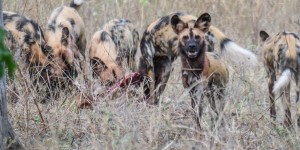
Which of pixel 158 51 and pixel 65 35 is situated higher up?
pixel 65 35

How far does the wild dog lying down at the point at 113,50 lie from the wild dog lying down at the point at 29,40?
0.44 m

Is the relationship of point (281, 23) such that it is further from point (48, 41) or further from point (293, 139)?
point (293, 139)

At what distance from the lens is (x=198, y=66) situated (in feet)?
17.2

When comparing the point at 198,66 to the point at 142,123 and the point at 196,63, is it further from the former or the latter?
the point at 142,123

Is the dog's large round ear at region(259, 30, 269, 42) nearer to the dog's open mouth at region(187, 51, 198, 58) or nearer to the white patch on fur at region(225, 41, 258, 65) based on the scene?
the white patch on fur at region(225, 41, 258, 65)

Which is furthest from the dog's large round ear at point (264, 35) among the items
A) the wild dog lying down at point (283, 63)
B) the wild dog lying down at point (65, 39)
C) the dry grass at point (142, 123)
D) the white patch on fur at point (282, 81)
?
the wild dog lying down at point (65, 39)

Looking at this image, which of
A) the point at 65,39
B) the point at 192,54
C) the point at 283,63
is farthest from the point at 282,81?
the point at 65,39

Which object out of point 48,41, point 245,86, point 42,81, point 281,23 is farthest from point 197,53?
point 281,23

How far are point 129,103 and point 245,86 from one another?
95cm

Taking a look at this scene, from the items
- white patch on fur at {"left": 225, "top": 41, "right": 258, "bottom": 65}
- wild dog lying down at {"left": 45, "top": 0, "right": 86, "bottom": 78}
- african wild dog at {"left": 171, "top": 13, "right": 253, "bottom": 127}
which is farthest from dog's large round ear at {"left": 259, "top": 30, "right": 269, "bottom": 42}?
wild dog lying down at {"left": 45, "top": 0, "right": 86, "bottom": 78}

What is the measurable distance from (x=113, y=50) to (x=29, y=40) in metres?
0.75

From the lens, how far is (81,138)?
4.73m

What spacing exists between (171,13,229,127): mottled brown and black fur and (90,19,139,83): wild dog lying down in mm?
845

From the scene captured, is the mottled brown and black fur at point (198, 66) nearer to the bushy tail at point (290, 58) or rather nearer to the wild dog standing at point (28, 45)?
the bushy tail at point (290, 58)
